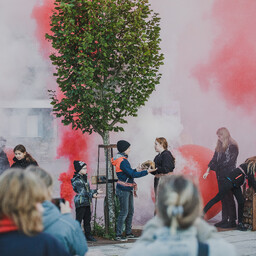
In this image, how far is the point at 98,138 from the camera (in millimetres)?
9344

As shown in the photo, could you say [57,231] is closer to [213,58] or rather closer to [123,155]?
[123,155]

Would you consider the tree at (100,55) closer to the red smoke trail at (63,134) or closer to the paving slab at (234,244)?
the red smoke trail at (63,134)

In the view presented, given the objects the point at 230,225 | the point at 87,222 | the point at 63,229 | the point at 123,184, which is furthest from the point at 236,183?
the point at 63,229

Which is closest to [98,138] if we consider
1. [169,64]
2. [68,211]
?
[169,64]

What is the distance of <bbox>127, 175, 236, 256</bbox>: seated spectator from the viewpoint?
2.12m

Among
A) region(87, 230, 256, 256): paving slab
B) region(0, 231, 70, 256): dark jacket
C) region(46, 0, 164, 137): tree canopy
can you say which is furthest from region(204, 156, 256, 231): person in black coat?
region(0, 231, 70, 256): dark jacket

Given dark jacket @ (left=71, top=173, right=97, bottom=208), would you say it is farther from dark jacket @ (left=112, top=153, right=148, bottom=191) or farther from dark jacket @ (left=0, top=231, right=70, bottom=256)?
dark jacket @ (left=0, top=231, right=70, bottom=256)

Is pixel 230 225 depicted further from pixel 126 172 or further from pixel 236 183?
pixel 126 172

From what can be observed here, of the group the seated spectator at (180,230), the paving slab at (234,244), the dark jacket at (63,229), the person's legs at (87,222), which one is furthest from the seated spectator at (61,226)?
the person's legs at (87,222)

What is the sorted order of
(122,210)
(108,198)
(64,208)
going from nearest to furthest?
1. (64,208)
2. (122,210)
3. (108,198)

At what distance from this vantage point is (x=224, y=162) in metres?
8.23

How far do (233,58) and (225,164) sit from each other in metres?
2.59

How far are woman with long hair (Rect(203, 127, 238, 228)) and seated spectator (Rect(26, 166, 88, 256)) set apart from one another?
221 inches

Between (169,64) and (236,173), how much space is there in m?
2.72
